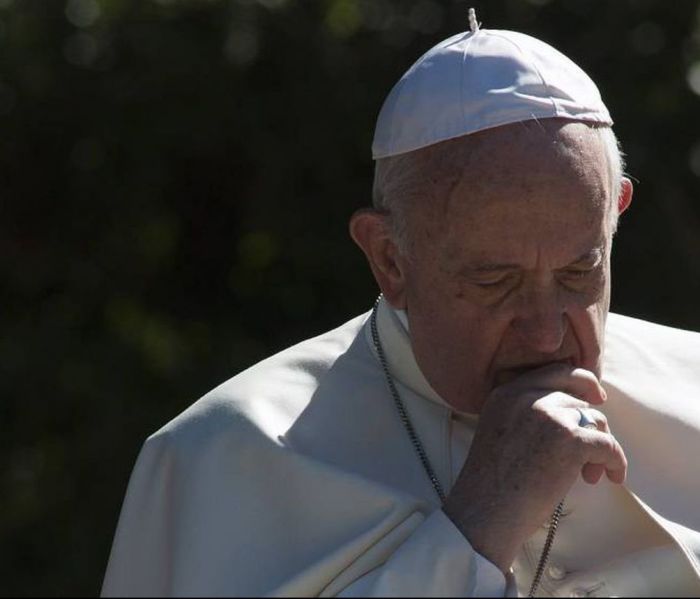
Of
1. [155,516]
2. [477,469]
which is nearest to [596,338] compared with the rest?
[477,469]

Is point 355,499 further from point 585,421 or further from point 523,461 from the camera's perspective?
point 585,421

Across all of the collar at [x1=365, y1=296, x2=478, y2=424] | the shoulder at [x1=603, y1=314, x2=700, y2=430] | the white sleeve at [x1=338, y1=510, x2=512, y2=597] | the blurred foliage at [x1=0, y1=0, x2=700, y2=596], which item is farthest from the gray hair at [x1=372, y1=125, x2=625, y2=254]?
the blurred foliage at [x1=0, y1=0, x2=700, y2=596]

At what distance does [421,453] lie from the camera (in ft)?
13.2

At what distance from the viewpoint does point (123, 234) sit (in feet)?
23.4

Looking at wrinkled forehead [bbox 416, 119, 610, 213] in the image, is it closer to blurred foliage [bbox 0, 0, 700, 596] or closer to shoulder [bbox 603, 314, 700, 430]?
shoulder [bbox 603, 314, 700, 430]

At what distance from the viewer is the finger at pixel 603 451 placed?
3.66 m

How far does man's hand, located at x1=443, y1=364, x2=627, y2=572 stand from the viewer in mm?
3586

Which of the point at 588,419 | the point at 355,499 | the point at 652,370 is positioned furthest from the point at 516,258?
the point at 652,370

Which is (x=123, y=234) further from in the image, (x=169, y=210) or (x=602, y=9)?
(x=602, y=9)

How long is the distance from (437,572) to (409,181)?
0.88 m

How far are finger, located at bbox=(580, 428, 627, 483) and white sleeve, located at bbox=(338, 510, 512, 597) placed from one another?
324 mm

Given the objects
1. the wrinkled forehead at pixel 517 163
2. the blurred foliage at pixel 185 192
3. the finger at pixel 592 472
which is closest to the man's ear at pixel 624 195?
the wrinkled forehead at pixel 517 163

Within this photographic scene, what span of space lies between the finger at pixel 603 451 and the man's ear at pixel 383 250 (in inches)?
21.8

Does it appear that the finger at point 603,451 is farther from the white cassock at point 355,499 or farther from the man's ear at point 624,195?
the man's ear at point 624,195
